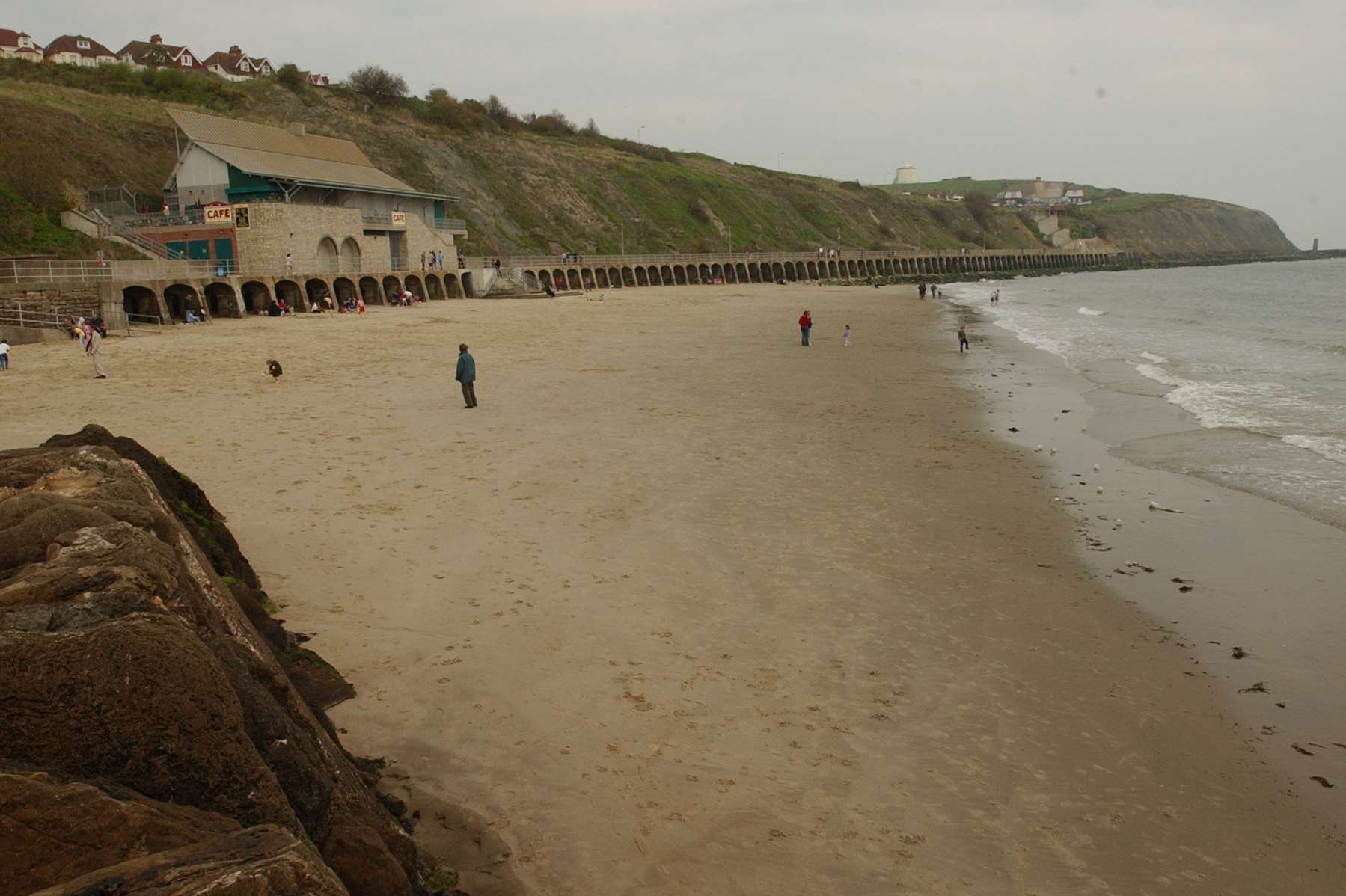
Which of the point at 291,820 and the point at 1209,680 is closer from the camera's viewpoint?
the point at 291,820

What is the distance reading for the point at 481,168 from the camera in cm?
8581

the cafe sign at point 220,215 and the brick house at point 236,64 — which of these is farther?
the brick house at point 236,64

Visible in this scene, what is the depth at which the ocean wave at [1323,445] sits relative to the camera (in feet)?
51.6

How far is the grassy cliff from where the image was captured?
2031 inches

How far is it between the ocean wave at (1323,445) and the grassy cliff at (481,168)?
43161 millimetres

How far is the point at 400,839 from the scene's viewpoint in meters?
4.20

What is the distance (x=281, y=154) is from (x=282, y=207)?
1093 centimetres

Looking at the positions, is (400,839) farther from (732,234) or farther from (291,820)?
(732,234)

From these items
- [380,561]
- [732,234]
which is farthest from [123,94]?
[380,561]

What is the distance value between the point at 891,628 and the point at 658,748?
310cm

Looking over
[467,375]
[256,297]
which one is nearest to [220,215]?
[256,297]

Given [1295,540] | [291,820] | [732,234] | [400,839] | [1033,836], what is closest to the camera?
[291,820]

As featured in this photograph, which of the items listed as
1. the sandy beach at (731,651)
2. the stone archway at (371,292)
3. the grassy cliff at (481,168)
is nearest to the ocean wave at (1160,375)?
the sandy beach at (731,651)

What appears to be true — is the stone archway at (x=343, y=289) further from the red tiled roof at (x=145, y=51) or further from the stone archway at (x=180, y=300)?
the red tiled roof at (x=145, y=51)
